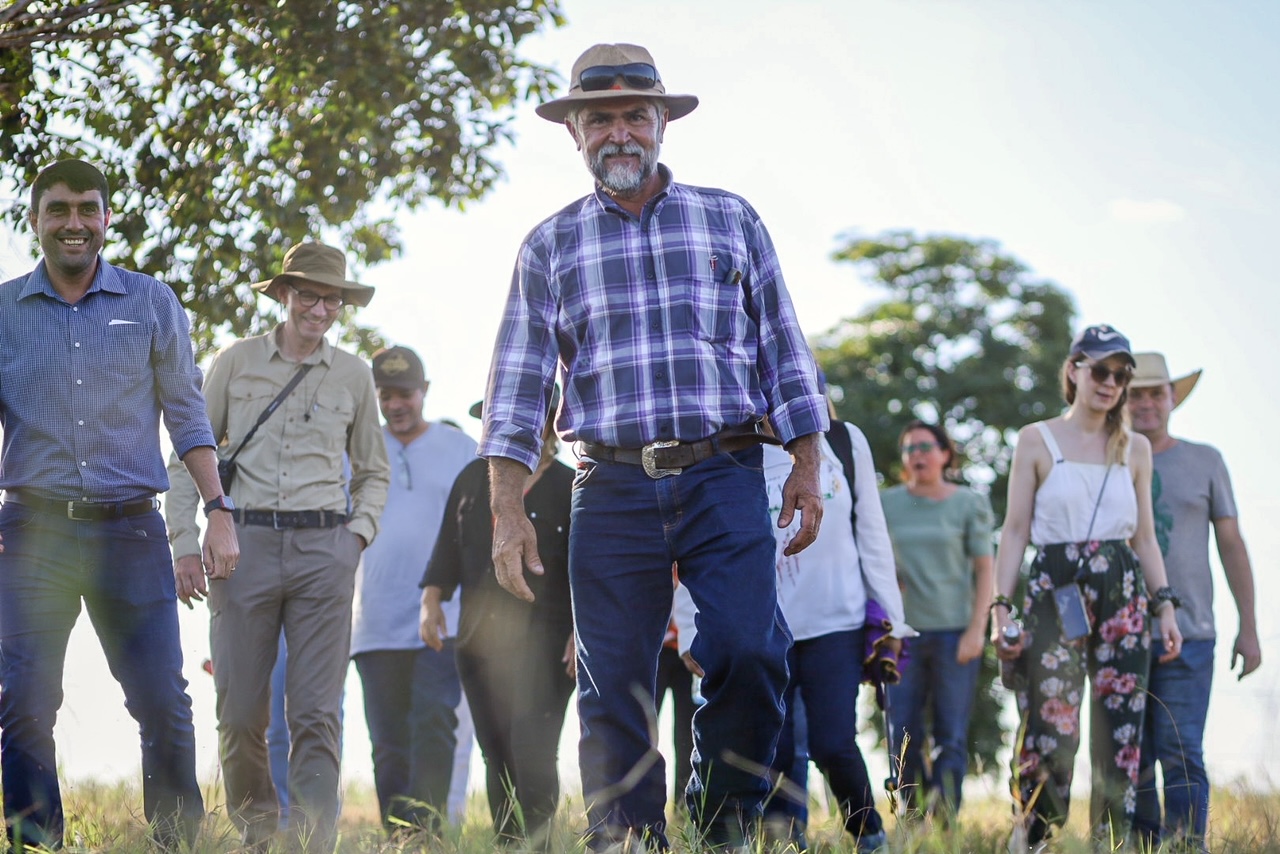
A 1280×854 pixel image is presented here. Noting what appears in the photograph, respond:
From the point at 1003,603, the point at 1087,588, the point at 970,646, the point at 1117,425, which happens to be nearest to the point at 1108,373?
the point at 1117,425

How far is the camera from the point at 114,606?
5.16 m

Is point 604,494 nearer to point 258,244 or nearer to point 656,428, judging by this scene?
point 656,428

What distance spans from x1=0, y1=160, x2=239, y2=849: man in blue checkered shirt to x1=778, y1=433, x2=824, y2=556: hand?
1.93 metres

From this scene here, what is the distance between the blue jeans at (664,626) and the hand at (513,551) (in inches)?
7.8

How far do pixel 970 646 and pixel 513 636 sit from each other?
10.6 ft

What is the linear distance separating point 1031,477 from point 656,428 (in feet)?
9.13

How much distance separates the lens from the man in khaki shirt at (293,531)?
20.6ft

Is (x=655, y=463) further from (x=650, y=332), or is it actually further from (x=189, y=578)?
(x=189, y=578)

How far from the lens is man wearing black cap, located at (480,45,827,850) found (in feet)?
15.3

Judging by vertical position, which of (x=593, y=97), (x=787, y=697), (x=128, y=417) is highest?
(x=593, y=97)

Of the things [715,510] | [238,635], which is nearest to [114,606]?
[238,635]

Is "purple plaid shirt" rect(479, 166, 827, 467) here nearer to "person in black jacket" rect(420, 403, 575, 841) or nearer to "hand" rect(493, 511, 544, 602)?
"hand" rect(493, 511, 544, 602)

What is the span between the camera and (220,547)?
5266 mm

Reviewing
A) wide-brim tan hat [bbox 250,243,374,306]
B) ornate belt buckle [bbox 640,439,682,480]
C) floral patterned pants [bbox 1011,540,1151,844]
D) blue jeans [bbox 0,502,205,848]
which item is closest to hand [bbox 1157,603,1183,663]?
floral patterned pants [bbox 1011,540,1151,844]
